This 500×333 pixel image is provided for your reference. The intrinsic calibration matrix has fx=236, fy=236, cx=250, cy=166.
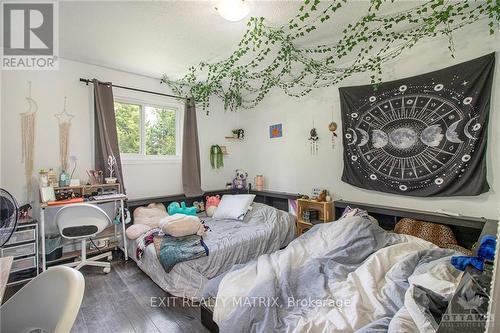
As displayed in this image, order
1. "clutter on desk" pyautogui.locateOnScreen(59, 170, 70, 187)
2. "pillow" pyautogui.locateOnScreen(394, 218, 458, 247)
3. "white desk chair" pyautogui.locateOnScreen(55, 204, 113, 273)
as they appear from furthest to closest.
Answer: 1. "clutter on desk" pyautogui.locateOnScreen(59, 170, 70, 187)
2. "white desk chair" pyautogui.locateOnScreen(55, 204, 113, 273)
3. "pillow" pyautogui.locateOnScreen(394, 218, 458, 247)

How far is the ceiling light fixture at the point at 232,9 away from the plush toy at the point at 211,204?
254cm

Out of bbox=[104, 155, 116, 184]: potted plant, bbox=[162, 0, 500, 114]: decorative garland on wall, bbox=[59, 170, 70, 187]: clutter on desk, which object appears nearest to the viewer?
bbox=[162, 0, 500, 114]: decorative garland on wall

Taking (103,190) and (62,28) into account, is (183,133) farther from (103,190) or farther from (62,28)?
(62,28)

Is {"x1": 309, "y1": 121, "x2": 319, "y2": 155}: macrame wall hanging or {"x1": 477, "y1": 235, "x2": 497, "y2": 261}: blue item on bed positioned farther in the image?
{"x1": 309, "y1": 121, "x2": 319, "y2": 155}: macrame wall hanging

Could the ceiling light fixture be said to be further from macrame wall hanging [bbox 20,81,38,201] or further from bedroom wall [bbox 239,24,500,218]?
macrame wall hanging [bbox 20,81,38,201]

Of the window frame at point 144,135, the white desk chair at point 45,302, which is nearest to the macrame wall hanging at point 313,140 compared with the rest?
the window frame at point 144,135

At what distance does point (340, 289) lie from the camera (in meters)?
1.52

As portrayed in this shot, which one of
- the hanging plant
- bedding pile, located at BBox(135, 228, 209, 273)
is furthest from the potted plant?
the hanging plant

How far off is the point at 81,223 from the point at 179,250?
1.19m

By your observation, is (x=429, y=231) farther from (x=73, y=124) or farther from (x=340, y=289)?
(x=73, y=124)

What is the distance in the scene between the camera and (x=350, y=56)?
280 centimetres

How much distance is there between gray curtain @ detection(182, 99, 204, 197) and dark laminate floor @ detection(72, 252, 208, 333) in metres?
1.61

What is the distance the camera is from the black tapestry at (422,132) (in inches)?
80.5

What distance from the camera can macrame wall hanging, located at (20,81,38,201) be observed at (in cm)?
266
